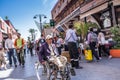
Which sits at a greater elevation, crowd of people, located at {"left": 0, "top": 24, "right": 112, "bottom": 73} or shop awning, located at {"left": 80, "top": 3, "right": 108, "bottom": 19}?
shop awning, located at {"left": 80, "top": 3, "right": 108, "bottom": 19}

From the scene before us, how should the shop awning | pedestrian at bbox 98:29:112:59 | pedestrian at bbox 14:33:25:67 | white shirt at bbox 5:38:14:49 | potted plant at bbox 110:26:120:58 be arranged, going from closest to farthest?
pedestrian at bbox 14:33:25:67, white shirt at bbox 5:38:14:49, potted plant at bbox 110:26:120:58, pedestrian at bbox 98:29:112:59, the shop awning

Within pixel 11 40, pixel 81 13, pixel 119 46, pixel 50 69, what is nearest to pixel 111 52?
pixel 119 46

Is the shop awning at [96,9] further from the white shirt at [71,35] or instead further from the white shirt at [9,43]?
the white shirt at [71,35]

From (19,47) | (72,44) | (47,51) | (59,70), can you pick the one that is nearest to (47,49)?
(47,51)

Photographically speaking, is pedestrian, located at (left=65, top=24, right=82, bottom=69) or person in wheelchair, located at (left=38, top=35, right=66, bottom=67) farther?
pedestrian, located at (left=65, top=24, right=82, bottom=69)

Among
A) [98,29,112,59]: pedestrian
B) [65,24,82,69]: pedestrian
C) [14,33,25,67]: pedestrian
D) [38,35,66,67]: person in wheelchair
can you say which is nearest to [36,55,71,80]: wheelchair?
[38,35,66,67]: person in wheelchair

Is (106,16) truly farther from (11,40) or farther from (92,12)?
(11,40)

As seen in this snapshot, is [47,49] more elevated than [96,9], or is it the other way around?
[96,9]

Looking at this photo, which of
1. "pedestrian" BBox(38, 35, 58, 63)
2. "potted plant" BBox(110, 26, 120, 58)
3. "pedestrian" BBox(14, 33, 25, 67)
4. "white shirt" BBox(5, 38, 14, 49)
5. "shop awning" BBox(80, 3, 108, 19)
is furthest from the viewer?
"shop awning" BBox(80, 3, 108, 19)

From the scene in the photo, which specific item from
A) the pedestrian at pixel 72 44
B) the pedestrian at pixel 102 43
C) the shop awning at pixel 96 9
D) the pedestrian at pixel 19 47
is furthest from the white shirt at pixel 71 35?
the shop awning at pixel 96 9

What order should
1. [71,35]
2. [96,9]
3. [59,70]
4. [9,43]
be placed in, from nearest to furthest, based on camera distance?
[59,70] → [71,35] → [9,43] → [96,9]

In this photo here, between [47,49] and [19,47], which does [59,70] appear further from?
[19,47]

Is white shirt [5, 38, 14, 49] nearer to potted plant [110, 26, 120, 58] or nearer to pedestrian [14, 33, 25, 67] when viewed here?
pedestrian [14, 33, 25, 67]

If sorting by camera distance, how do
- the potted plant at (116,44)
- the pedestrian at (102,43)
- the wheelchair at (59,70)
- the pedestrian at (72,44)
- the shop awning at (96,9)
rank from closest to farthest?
the wheelchair at (59,70), the pedestrian at (72,44), the potted plant at (116,44), the pedestrian at (102,43), the shop awning at (96,9)
